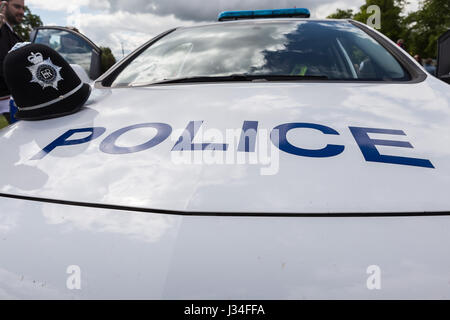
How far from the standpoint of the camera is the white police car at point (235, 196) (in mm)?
703

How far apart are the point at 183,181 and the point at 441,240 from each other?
0.57 m

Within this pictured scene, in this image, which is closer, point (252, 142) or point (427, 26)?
point (252, 142)

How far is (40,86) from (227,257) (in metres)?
1.13

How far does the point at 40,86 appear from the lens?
4.74 ft

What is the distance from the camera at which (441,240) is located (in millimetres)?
751

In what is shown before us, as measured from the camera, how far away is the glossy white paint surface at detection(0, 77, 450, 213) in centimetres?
84
